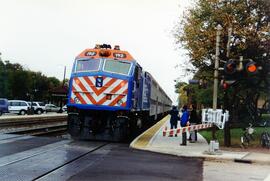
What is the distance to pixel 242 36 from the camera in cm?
2709

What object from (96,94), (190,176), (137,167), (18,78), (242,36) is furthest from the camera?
(18,78)

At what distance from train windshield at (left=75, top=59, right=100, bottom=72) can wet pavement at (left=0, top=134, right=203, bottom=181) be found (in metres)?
4.47

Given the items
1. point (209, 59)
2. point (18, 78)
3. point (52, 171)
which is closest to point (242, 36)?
point (209, 59)

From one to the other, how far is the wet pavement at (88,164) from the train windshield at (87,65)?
447 centimetres

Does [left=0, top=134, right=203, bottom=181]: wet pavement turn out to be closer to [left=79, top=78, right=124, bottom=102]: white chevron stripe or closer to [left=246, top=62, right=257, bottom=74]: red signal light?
[left=79, top=78, right=124, bottom=102]: white chevron stripe

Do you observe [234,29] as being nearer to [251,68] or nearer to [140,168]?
[251,68]

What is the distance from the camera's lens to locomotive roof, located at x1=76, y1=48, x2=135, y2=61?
22.8m

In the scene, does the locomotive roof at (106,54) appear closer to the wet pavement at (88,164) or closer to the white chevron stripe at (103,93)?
the white chevron stripe at (103,93)

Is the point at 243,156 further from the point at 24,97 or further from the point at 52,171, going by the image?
the point at 24,97

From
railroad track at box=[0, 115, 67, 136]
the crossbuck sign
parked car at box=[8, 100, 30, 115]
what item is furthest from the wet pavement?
parked car at box=[8, 100, 30, 115]

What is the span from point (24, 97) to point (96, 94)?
8302 cm

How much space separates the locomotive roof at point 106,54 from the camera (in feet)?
74.7

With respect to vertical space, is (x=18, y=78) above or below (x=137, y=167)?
above

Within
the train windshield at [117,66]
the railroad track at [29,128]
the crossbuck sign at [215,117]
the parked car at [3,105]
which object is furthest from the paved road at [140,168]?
the parked car at [3,105]
